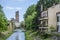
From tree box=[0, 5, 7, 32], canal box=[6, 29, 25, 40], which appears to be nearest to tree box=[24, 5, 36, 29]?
canal box=[6, 29, 25, 40]

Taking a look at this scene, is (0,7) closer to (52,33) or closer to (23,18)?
(23,18)

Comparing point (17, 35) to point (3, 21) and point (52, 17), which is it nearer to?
point (3, 21)

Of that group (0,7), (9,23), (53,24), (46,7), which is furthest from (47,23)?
(0,7)

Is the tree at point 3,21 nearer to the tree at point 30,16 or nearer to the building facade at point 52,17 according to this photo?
the tree at point 30,16

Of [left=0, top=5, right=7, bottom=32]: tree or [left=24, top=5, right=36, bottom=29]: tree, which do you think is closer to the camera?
[left=24, top=5, right=36, bottom=29]: tree

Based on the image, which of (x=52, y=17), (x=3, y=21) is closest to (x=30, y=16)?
(x=52, y=17)

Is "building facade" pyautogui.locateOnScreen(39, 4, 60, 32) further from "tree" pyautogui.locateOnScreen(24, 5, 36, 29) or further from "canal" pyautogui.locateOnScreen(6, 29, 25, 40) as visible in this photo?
"canal" pyautogui.locateOnScreen(6, 29, 25, 40)

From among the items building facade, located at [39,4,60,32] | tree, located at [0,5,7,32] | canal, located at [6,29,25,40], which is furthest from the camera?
tree, located at [0,5,7,32]

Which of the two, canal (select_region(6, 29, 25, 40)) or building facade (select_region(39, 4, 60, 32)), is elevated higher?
building facade (select_region(39, 4, 60, 32))

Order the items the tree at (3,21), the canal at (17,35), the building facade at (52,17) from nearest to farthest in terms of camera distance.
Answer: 1. the building facade at (52,17)
2. the canal at (17,35)
3. the tree at (3,21)

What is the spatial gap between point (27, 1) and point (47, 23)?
1.58 feet

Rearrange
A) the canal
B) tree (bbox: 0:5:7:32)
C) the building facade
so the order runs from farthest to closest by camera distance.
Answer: tree (bbox: 0:5:7:32) → the canal → the building facade

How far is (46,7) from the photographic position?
2354mm

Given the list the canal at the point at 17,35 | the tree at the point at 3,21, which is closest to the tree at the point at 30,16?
the canal at the point at 17,35
